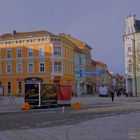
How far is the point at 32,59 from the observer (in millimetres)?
89062

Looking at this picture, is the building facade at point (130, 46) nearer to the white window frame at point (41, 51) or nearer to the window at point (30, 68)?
the white window frame at point (41, 51)

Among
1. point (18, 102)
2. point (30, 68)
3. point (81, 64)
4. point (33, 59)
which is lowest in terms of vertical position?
point (18, 102)

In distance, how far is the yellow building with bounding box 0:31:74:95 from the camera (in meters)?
86.9

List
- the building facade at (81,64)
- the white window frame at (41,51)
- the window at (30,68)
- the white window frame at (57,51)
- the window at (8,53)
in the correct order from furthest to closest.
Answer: the building facade at (81,64), the window at (8,53), the window at (30,68), the white window frame at (41,51), the white window frame at (57,51)

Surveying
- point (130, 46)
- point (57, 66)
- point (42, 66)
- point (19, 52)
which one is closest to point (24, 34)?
point (19, 52)

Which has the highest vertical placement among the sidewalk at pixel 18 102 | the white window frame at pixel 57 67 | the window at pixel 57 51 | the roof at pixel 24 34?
the roof at pixel 24 34

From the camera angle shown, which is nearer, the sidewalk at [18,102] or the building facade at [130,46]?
the sidewalk at [18,102]

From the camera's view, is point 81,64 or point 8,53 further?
point 81,64

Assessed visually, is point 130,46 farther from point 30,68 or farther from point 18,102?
point 18,102

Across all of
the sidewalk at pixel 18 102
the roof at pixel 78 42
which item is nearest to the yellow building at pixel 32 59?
the roof at pixel 78 42

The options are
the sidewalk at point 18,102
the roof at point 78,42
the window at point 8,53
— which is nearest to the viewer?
the sidewalk at point 18,102

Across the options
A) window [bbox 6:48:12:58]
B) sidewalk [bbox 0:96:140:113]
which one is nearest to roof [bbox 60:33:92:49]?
window [bbox 6:48:12:58]

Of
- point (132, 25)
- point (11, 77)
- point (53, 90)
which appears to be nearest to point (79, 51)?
point (132, 25)

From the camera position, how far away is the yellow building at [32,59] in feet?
285
